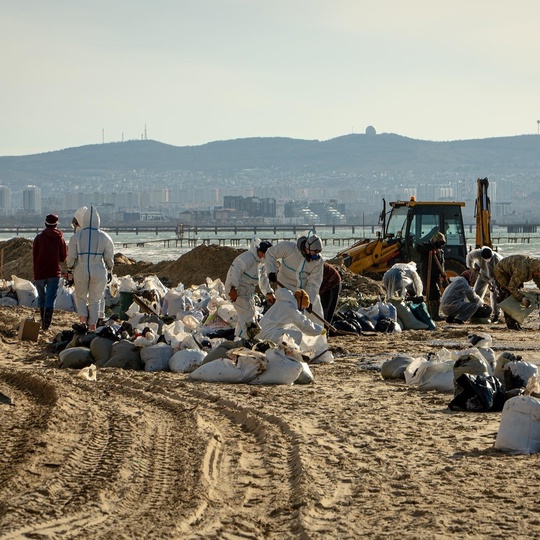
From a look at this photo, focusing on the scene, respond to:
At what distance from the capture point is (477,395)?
7840 millimetres

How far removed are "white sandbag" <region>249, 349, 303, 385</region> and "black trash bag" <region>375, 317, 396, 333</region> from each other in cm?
481

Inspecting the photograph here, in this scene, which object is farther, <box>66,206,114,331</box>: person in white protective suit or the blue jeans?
the blue jeans

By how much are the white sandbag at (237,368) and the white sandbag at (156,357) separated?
913 mm

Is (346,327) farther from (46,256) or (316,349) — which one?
(46,256)

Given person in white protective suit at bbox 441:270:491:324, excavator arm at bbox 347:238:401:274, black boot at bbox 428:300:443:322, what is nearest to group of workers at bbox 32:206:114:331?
person in white protective suit at bbox 441:270:491:324

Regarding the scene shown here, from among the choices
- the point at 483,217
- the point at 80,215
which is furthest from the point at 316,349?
the point at 483,217

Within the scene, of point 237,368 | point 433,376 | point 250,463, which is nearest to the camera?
point 250,463

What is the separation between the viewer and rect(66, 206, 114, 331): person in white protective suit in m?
12.5

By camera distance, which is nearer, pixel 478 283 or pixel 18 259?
pixel 478 283

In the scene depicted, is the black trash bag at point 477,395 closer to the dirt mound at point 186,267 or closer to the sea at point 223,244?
the dirt mound at point 186,267

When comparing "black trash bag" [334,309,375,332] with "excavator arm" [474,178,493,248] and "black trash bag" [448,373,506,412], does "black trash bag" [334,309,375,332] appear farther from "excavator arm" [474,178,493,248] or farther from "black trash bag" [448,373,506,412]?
"excavator arm" [474,178,493,248]

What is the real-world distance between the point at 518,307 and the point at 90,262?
5051 millimetres

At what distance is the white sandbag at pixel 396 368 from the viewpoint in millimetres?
9703

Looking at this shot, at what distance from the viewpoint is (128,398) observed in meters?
8.43
